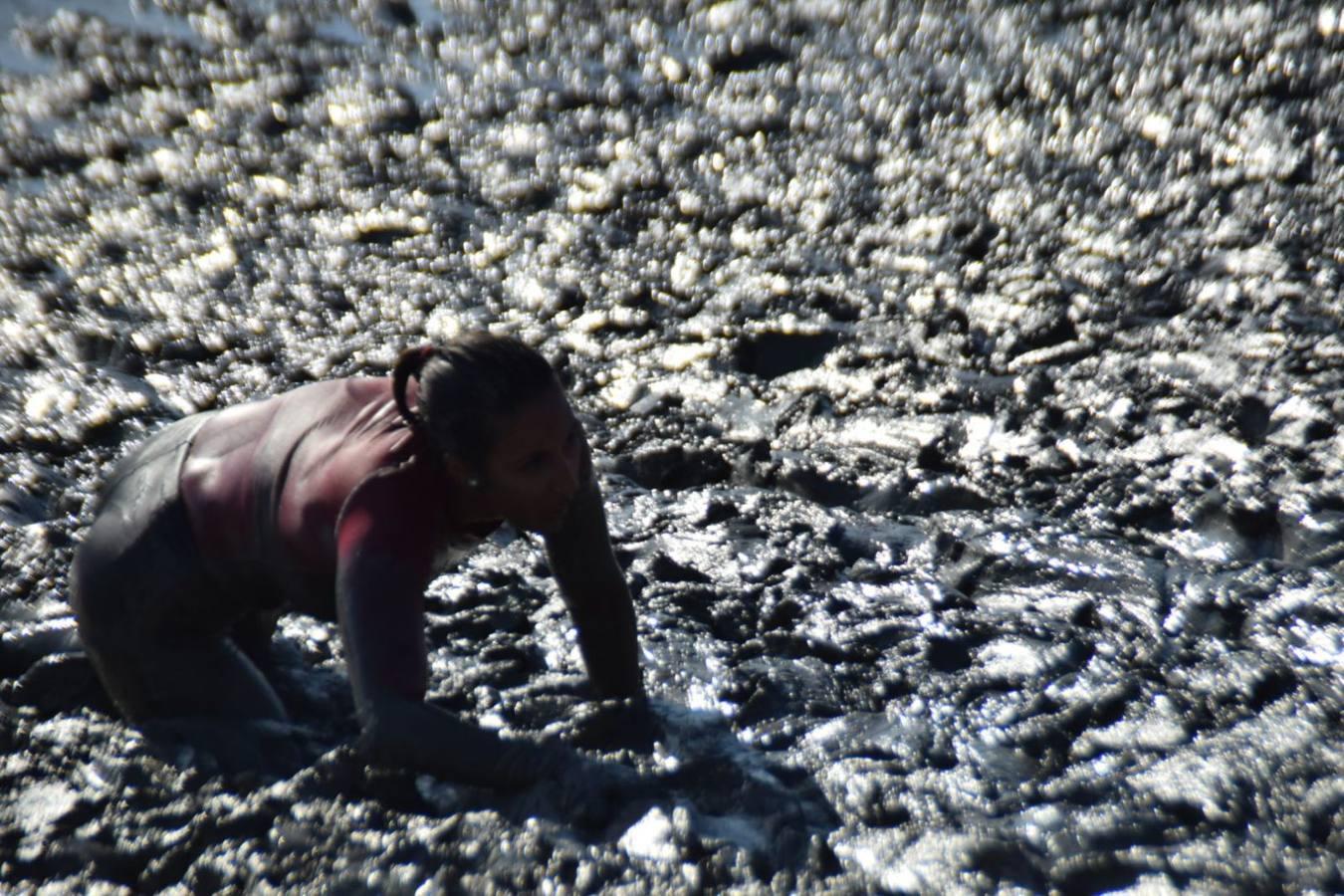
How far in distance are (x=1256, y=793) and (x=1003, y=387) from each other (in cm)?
180

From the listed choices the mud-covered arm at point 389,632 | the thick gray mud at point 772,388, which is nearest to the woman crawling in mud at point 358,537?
the mud-covered arm at point 389,632

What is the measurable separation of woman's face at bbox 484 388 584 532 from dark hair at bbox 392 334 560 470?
0.07 feet

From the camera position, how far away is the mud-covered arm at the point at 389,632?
2.38 metres

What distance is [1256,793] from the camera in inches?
103

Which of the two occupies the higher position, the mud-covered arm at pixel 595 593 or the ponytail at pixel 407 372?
the ponytail at pixel 407 372

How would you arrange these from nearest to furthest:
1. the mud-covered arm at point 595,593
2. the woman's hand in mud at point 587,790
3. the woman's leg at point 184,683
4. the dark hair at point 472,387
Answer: the dark hair at point 472,387 < the woman's hand in mud at point 587,790 < the mud-covered arm at point 595,593 < the woman's leg at point 184,683


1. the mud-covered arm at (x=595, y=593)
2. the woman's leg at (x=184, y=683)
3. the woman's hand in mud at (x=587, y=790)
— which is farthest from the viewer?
the woman's leg at (x=184, y=683)

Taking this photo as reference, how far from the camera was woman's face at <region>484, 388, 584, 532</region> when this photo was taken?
92.7 inches

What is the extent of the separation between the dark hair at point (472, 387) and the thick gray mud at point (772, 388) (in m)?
0.67

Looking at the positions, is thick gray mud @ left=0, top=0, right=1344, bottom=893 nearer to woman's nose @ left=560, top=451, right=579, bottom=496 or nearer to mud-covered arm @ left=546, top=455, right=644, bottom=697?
mud-covered arm @ left=546, top=455, right=644, bottom=697

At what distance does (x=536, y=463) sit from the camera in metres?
2.40

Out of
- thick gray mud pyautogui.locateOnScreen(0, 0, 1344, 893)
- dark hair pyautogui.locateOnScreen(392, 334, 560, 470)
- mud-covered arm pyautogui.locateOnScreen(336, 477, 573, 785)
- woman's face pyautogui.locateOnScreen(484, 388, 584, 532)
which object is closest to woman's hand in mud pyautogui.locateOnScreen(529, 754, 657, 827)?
thick gray mud pyautogui.locateOnScreen(0, 0, 1344, 893)

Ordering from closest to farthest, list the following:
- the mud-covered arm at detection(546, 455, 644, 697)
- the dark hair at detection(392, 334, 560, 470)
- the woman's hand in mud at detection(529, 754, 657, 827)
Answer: the dark hair at detection(392, 334, 560, 470) → the woman's hand in mud at detection(529, 754, 657, 827) → the mud-covered arm at detection(546, 455, 644, 697)

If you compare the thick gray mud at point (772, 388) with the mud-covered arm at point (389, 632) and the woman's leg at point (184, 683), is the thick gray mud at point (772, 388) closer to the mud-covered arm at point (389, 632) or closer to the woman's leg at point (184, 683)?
the woman's leg at point (184, 683)
